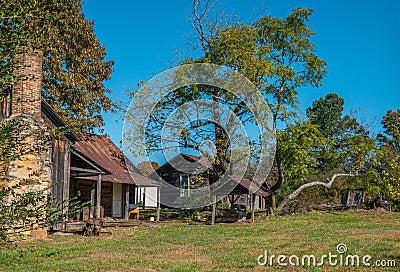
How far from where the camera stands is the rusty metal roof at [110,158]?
2246cm

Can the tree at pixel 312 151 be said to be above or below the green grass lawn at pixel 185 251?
above

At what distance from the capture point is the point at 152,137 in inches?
1002

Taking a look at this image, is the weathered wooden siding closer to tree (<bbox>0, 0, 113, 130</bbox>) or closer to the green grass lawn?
the green grass lawn

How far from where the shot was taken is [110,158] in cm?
2514

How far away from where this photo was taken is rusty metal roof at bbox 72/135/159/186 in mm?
22458

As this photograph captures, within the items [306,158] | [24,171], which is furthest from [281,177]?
[24,171]

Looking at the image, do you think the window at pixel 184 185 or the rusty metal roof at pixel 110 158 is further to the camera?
the window at pixel 184 185

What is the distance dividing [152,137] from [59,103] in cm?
513

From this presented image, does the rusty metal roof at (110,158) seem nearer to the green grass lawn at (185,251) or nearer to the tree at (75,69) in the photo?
the tree at (75,69)

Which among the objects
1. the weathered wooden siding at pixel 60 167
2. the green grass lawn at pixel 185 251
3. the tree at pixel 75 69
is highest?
the tree at pixel 75 69

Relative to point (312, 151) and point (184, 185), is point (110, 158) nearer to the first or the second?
point (184, 185)

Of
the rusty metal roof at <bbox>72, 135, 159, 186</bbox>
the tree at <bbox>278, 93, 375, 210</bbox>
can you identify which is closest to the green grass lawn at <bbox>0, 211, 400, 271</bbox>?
the rusty metal roof at <bbox>72, 135, 159, 186</bbox>

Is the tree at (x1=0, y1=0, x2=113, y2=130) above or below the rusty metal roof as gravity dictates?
above

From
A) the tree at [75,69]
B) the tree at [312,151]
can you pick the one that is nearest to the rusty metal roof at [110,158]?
the tree at [75,69]
